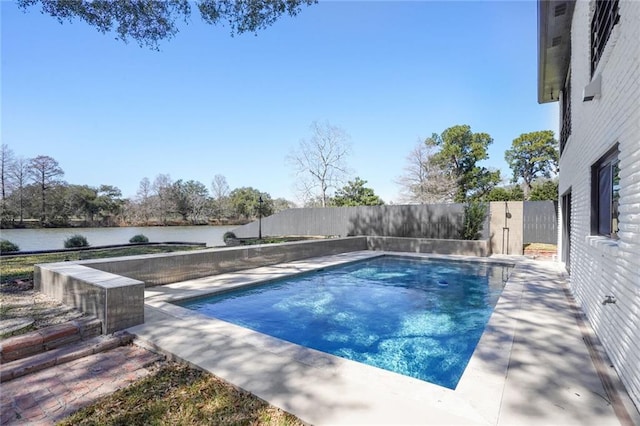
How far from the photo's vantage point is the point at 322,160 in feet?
84.6

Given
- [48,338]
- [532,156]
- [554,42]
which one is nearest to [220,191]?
[532,156]

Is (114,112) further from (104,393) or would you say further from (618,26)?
(618,26)

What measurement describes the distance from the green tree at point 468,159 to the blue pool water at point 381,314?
1958cm

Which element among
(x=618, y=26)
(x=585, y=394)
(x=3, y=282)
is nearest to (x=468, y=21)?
(x=618, y=26)

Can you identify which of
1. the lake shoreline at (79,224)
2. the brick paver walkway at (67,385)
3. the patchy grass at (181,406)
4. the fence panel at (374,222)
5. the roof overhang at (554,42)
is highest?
the roof overhang at (554,42)

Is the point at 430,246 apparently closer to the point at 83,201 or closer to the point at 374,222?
the point at 374,222

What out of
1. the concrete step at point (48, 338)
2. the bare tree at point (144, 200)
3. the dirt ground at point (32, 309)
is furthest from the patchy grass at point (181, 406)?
the bare tree at point (144, 200)

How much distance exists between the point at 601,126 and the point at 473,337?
3.12 m

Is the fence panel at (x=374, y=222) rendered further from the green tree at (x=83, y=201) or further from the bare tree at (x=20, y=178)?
the bare tree at (x=20, y=178)

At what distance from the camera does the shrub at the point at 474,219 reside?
12555 mm

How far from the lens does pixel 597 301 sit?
3.70 m

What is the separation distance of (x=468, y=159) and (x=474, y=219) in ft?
54.9

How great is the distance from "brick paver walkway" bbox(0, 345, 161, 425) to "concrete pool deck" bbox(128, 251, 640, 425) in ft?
1.08

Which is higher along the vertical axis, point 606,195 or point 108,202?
point 108,202
